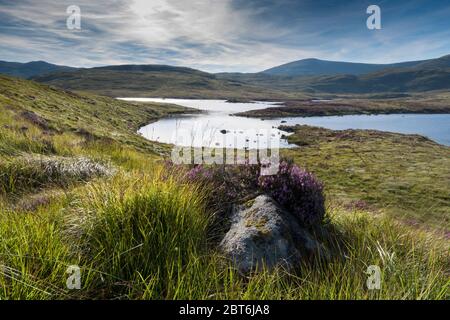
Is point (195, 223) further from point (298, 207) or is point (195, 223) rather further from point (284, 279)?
point (298, 207)

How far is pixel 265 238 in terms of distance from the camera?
5258 millimetres

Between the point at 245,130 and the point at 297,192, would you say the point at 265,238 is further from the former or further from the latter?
the point at 245,130

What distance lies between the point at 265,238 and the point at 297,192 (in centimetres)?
179

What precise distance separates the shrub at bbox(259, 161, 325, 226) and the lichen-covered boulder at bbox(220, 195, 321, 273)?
33 centimetres

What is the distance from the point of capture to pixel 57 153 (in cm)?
1481

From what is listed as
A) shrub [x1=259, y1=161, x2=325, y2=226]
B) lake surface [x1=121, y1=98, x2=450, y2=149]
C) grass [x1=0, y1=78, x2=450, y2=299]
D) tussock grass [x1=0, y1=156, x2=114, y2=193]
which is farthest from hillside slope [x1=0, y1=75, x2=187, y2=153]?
shrub [x1=259, y1=161, x2=325, y2=226]

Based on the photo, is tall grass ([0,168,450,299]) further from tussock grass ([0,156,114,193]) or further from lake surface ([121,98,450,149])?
lake surface ([121,98,450,149])

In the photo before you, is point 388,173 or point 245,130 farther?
point 245,130

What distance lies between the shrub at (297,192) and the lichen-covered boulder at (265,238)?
0.33 meters

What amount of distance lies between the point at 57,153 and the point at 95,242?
1178cm

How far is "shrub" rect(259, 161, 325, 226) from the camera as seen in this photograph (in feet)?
21.2

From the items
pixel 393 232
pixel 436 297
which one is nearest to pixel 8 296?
pixel 436 297

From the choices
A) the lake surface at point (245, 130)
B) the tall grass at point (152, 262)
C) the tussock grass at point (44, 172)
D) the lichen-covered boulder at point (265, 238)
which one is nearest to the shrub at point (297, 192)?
the lichen-covered boulder at point (265, 238)

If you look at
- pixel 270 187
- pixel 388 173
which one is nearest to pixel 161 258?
pixel 270 187
